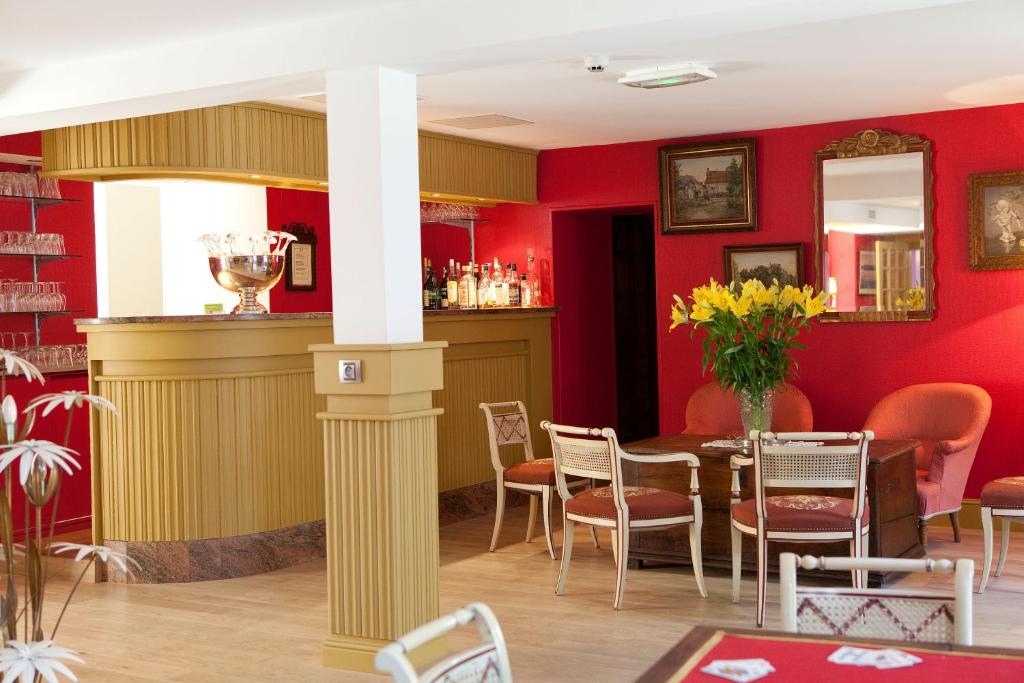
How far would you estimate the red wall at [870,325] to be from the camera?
7223 millimetres

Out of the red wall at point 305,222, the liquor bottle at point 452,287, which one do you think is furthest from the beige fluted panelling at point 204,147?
the liquor bottle at point 452,287

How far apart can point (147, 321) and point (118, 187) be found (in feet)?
8.74

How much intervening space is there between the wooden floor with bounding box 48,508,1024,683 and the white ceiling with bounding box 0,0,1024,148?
2312 mm

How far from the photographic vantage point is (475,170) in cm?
829

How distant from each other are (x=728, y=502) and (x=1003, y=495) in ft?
4.26

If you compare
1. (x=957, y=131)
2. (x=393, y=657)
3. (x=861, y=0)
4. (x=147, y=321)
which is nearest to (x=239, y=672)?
(x=147, y=321)

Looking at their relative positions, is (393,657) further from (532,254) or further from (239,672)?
(532,254)

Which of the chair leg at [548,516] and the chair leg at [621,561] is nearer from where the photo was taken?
the chair leg at [621,561]

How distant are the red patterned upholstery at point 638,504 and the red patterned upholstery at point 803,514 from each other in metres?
0.32

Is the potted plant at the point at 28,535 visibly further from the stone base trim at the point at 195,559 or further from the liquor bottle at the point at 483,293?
the liquor bottle at the point at 483,293

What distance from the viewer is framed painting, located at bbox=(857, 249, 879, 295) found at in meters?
7.58

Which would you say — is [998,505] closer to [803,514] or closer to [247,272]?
[803,514]

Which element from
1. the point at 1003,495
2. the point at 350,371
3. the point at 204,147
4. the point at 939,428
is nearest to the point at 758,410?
the point at 1003,495

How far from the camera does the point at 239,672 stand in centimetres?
457
